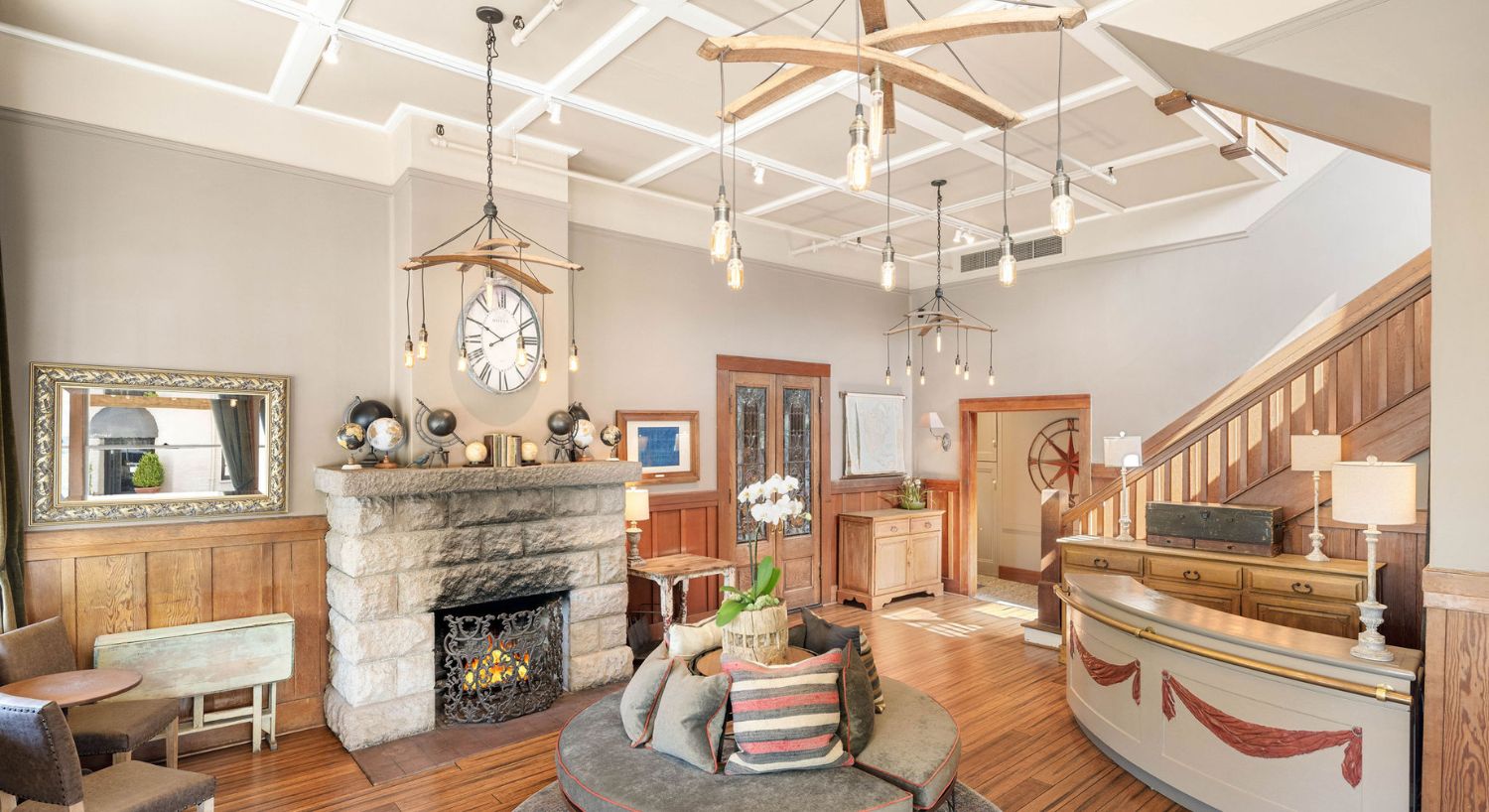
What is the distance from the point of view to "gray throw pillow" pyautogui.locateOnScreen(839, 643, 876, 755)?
2.97m

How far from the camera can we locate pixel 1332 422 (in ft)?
14.6

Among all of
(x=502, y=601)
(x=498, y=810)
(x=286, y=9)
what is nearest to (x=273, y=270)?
(x=286, y=9)

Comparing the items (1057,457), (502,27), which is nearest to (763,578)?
(502,27)

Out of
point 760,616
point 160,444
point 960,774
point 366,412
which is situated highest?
point 366,412

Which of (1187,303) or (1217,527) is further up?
(1187,303)

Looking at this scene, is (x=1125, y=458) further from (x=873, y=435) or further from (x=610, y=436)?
(x=610, y=436)

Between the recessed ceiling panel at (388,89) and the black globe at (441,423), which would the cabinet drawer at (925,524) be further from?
the recessed ceiling panel at (388,89)

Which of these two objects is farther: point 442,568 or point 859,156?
point 442,568

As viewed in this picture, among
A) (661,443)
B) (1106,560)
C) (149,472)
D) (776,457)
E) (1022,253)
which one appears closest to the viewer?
(149,472)

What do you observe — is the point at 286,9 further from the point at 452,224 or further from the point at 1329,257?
the point at 1329,257

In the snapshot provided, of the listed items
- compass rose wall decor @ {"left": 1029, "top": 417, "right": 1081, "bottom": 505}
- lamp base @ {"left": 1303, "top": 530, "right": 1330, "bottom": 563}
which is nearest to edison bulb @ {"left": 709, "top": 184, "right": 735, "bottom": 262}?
lamp base @ {"left": 1303, "top": 530, "right": 1330, "bottom": 563}

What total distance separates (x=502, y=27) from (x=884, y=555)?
5.73 meters

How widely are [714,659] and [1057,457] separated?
6720mm

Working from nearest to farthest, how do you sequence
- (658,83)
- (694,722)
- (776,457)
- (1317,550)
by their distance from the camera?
1. (694,722)
2. (658,83)
3. (1317,550)
4. (776,457)
